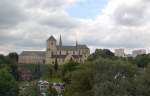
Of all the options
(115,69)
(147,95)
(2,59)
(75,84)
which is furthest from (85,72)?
(2,59)

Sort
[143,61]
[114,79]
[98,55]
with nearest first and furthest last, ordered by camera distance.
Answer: [114,79] → [98,55] → [143,61]

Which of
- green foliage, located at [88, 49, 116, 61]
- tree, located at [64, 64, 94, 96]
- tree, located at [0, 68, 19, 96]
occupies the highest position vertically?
green foliage, located at [88, 49, 116, 61]

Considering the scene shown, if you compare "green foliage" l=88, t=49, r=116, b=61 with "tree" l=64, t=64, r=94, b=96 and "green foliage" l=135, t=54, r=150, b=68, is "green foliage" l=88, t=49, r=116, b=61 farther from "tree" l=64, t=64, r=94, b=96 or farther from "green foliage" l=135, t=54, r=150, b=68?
"tree" l=64, t=64, r=94, b=96

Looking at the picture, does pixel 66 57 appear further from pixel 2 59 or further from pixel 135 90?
pixel 135 90

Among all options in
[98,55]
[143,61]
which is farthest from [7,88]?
[143,61]

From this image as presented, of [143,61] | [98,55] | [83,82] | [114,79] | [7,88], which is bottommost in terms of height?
[7,88]

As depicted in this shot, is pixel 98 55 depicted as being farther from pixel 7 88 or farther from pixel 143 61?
pixel 7 88

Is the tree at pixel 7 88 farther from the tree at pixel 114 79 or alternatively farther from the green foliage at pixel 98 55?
the tree at pixel 114 79

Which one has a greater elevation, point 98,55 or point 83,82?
point 98,55

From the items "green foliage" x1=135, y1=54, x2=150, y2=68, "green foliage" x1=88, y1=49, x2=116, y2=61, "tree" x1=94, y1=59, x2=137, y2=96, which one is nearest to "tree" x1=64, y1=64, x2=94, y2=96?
"tree" x1=94, y1=59, x2=137, y2=96

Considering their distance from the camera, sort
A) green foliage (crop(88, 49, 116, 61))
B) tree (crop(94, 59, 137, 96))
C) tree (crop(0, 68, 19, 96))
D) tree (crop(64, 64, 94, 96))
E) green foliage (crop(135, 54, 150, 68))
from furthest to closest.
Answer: green foliage (crop(135, 54, 150, 68)) → green foliage (crop(88, 49, 116, 61)) → tree (crop(0, 68, 19, 96)) → tree (crop(64, 64, 94, 96)) → tree (crop(94, 59, 137, 96))

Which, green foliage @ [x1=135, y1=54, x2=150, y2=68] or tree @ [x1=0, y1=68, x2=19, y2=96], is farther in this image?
green foliage @ [x1=135, y1=54, x2=150, y2=68]

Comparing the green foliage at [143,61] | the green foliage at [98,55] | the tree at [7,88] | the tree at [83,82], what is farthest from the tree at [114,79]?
the green foliage at [143,61]

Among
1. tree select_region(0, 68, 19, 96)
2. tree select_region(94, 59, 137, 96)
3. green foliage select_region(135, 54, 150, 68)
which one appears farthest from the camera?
green foliage select_region(135, 54, 150, 68)
